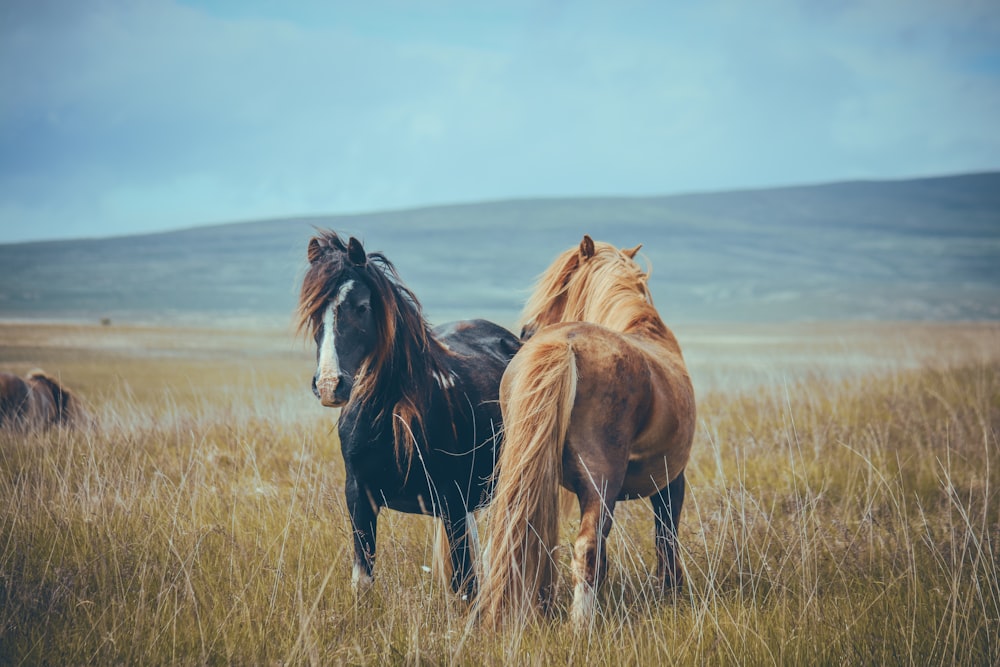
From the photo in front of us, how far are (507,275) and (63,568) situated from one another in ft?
295

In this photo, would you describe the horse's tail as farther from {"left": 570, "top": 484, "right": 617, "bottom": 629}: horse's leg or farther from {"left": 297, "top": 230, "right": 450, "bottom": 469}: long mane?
{"left": 297, "top": 230, "right": 450, "bottom": 469}: long mane

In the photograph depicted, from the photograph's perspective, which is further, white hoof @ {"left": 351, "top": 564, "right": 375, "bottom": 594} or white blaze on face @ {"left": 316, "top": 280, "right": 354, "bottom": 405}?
white hoof @ {"left": 351, "top": 564, "right": 375, "bottom": 594}

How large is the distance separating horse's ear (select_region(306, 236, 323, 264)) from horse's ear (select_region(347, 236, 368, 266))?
0.17m

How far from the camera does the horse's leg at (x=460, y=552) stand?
3.79 meters

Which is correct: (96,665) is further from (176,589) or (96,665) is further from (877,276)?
(877,276)

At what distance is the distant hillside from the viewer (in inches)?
2783

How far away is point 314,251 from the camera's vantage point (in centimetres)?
369

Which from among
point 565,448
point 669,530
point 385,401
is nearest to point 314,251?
point 385,401

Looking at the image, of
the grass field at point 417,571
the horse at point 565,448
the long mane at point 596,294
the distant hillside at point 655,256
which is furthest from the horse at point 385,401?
the distant hillside at point 655,256

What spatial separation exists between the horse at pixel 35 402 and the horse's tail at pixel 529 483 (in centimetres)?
558

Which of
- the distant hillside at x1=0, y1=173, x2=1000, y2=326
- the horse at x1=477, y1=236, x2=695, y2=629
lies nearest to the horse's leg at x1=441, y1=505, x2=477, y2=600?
the horse at x1=477, y1=236, x2=695, y2=629

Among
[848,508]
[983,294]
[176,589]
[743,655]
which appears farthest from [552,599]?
[983,294]

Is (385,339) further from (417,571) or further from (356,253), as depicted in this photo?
(417,571)

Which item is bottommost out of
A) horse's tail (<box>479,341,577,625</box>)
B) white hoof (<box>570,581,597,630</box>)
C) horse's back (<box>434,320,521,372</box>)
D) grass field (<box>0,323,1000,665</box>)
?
grass field (<box>0,323,1000,665</box>)
